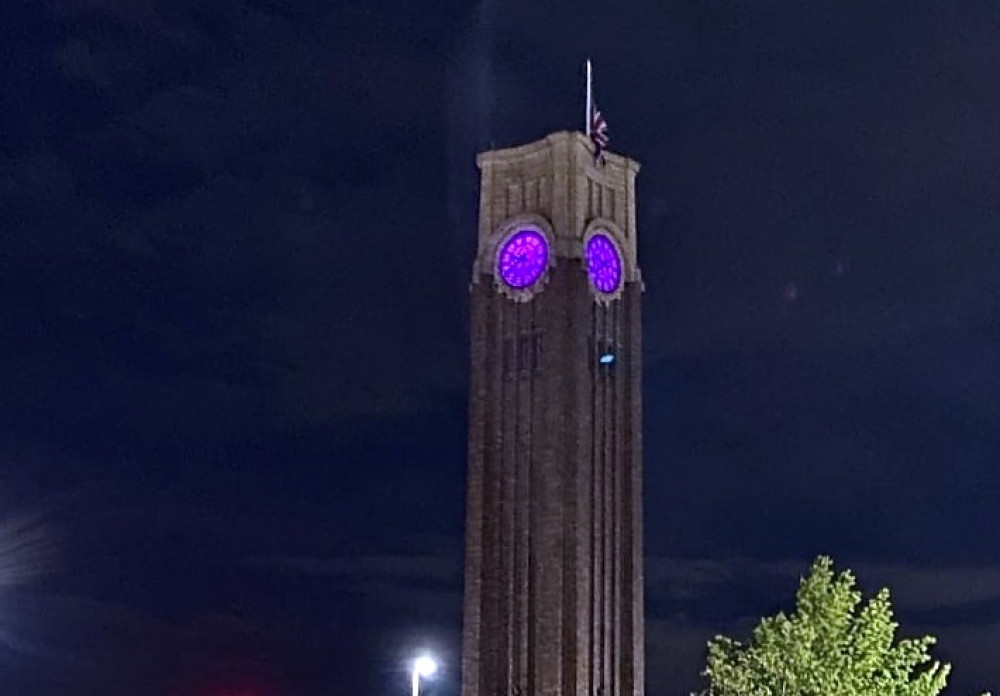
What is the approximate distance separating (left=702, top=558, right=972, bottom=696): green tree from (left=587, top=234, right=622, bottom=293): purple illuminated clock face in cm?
4521

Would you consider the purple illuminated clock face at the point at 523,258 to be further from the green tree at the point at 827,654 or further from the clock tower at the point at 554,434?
the green tree at the point at 827,654

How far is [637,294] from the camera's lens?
89438mm

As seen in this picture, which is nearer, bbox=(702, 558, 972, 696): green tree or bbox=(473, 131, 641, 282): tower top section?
bbox=(702, 558, 972, 696): green tree

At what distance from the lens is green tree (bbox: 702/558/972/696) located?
1592 inches

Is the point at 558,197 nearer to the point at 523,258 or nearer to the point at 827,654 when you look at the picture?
the point at 523,258

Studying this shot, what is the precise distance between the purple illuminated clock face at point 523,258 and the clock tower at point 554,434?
8 cm

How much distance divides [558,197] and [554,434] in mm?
12147

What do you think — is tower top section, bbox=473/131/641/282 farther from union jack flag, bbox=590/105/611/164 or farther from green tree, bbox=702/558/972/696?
green tree, bbox=702/558/972/696

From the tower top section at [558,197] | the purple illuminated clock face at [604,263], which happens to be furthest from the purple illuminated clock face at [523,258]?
the purple illuminated clock face at [604,263]

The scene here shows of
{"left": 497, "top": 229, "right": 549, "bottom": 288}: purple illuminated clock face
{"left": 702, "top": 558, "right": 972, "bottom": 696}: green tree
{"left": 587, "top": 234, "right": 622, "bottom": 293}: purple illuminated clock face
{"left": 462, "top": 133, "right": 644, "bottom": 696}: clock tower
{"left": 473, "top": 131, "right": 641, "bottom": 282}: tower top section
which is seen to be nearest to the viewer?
{"left": 702, "top": 558, "right": 972, "bottom": 696}: green tree

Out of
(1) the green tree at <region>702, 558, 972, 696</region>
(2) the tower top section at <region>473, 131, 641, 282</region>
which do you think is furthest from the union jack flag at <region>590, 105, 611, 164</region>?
(1) the green tree at <region>702, 558, 972, 696</region>

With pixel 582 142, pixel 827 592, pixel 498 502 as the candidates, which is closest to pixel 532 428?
pixel 498 502

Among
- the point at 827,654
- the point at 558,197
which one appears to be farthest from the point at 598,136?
the point at 827,654

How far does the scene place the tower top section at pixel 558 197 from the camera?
85562 millimetres
